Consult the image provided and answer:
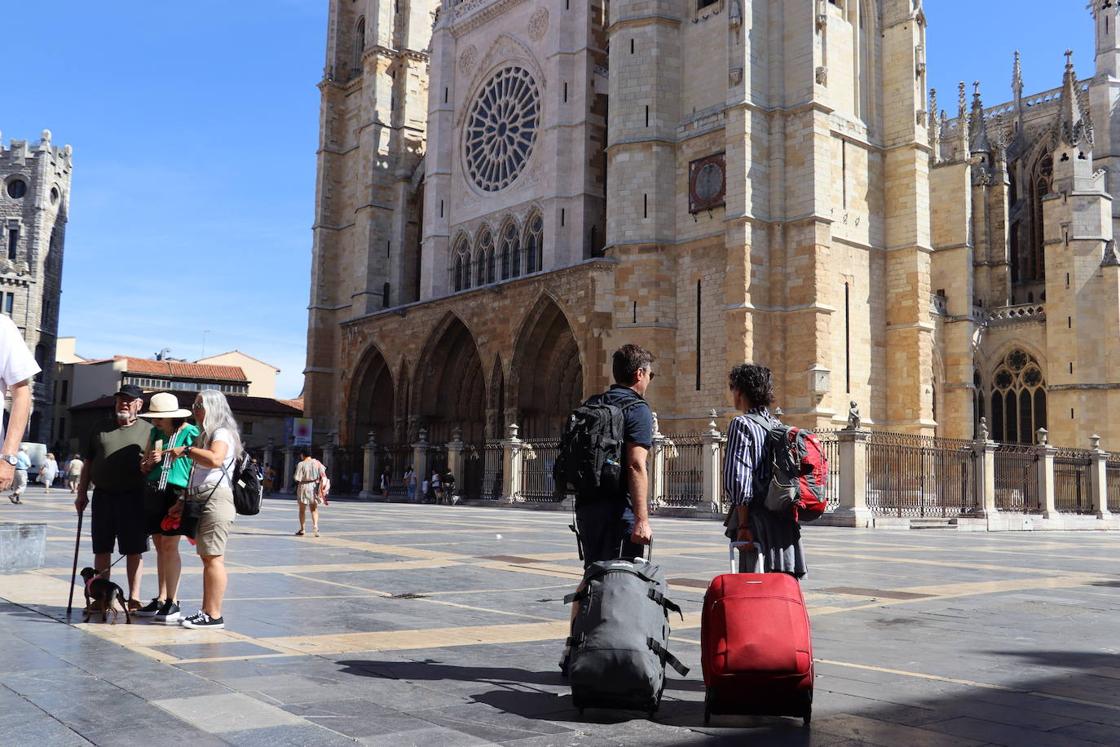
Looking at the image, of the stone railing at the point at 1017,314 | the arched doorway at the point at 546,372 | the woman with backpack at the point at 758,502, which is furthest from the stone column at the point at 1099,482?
the woman with backpack at the point at 758,502

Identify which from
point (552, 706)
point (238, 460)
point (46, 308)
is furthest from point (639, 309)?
point (46, 308)

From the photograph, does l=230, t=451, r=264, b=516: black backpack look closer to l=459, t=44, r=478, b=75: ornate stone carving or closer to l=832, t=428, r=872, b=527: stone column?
l=832, t=428, r=872, b=527: stone column

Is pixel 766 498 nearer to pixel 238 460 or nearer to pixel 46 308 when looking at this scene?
pixel 238 460

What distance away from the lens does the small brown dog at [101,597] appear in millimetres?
5805

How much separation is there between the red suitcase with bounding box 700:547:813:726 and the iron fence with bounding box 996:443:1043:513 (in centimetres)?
2056

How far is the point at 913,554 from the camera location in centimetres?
1240

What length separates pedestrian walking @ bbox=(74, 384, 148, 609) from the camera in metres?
6.21

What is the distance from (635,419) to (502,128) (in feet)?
108

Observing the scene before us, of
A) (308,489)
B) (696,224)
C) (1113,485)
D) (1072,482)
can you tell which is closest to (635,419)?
(308,489)

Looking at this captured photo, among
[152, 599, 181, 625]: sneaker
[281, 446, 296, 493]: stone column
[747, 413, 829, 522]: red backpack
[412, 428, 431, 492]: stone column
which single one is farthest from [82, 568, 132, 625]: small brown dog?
[281, 446, 296, 493]: stone column

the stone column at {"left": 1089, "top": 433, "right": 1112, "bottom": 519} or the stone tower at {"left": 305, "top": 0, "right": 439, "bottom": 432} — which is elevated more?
the stone tower at {"left": 305, "top": 0, "right": 439, "bottom": 432}

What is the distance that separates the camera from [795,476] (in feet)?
14.5

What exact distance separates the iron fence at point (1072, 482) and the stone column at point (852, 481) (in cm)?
748

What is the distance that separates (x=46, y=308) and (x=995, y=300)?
52049mm
